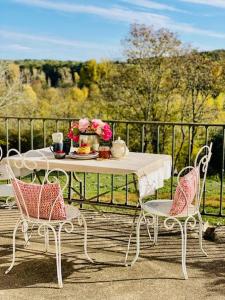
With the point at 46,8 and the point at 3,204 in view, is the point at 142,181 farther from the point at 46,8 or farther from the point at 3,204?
the point at 46,8

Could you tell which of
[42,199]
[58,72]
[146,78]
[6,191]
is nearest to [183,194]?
[42,199]

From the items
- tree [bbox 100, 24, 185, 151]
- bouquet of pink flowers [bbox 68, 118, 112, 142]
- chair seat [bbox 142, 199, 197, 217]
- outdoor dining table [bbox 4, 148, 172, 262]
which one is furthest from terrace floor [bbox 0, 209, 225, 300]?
tree [bbox 100, 24, 185, 151]

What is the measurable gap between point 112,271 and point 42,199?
0.84 m

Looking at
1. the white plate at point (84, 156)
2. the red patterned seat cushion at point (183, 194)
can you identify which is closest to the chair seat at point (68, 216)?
the white plate at point (84, 156)

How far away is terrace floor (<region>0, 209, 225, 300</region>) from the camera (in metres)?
3.10

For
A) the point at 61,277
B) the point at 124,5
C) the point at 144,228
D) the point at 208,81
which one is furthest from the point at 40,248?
the point at 124,5

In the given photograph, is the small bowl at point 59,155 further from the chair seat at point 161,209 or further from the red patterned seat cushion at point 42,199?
the chair seat at point 161,209

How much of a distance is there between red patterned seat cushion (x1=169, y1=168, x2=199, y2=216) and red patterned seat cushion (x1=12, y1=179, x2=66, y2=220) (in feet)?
2.72

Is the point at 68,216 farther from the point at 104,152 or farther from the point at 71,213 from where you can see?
the point at 104,152

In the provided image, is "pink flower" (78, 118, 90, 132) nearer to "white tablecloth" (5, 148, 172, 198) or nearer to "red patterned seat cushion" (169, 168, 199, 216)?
"white tablecloth" (5, 148, 172, 198)

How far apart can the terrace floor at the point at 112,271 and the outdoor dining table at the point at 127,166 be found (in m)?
0.59

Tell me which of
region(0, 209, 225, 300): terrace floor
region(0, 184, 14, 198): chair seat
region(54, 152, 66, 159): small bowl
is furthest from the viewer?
region(0, 184, 14, 198): chair seat

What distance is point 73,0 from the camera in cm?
2528

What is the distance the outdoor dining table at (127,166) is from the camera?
3.41m
